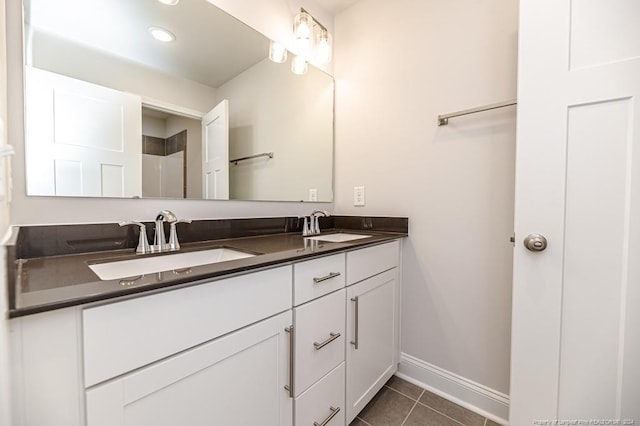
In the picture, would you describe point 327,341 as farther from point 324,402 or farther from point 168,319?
point 168,319

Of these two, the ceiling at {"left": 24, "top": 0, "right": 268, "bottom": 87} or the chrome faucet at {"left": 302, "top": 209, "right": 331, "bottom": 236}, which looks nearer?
the ceiling at {"left": 24, "top": 0, "right": 268, "bottom": 87}

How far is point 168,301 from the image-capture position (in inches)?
24.3

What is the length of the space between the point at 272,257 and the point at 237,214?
637 mm

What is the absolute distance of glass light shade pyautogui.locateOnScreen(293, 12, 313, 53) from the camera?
158 cm

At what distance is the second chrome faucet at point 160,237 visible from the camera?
0.98m

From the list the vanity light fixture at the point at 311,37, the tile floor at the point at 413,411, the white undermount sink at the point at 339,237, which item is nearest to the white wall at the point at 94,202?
the vanity light fixture at the point at 311,37

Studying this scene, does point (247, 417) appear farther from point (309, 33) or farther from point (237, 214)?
point (309, 33)

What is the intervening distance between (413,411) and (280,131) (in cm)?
166

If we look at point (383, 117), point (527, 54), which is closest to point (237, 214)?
point (383, 117)

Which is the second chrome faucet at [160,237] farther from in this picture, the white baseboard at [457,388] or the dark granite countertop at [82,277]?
the white baseboard at [457,388]

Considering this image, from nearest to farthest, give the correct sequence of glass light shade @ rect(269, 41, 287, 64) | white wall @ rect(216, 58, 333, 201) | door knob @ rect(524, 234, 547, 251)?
door knob @ rect(524, 234, 547, 251) < white wall @ rect(216, 58, 333, 201) < glass light shade @ rect(269, 41, 287, 64)

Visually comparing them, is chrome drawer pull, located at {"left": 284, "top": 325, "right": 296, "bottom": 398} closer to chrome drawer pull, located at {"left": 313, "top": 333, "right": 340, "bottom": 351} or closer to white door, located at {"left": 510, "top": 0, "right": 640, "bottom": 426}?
chrome drawer pull, located at {"left": 313, "top": 333, "right": 340, "bottom": 351}

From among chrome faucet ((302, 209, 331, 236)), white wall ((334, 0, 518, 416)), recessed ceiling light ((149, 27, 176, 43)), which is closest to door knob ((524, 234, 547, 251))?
white wall ((334, 0, 518, 416))

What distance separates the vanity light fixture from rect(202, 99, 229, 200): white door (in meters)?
0.68
